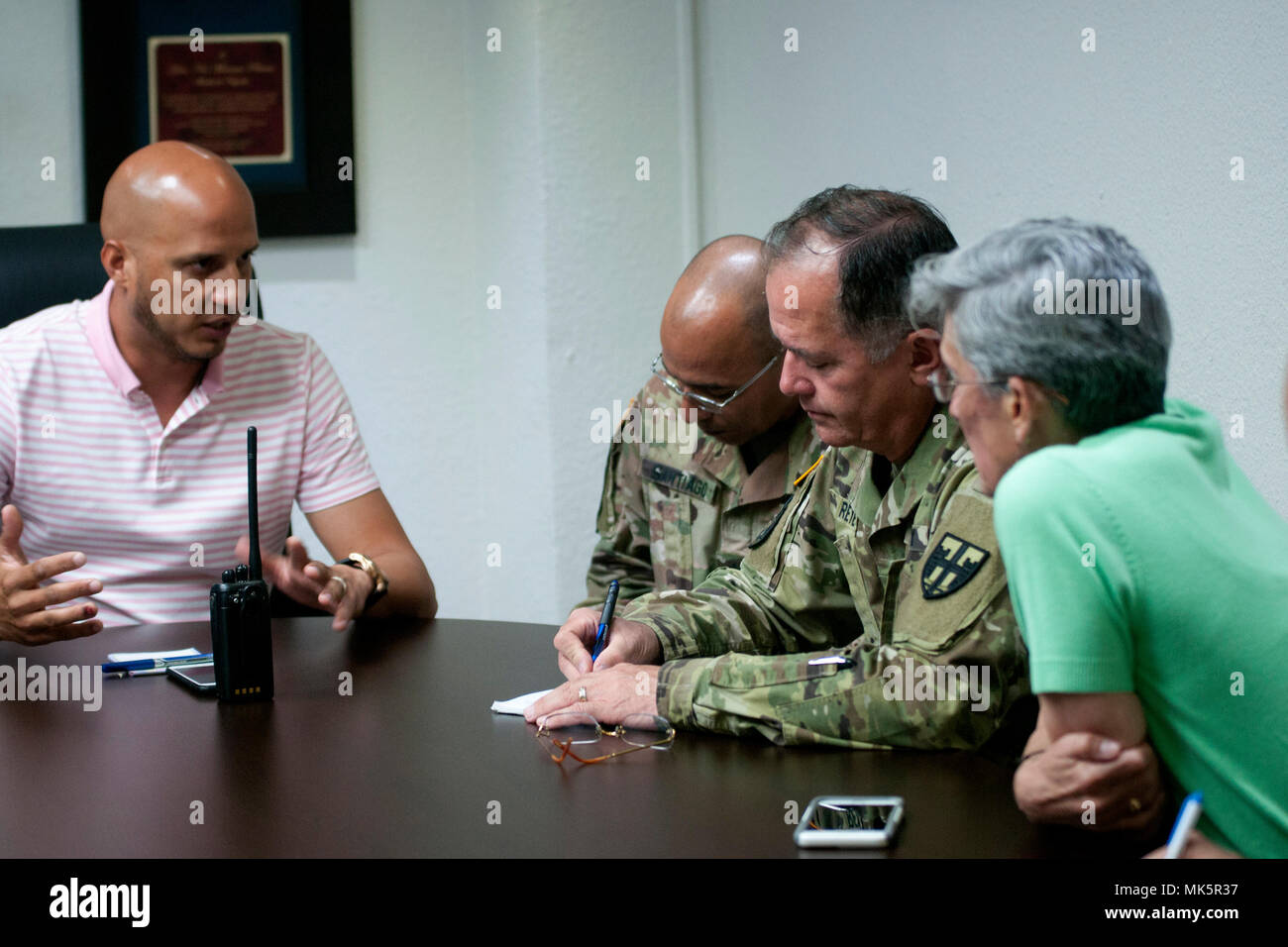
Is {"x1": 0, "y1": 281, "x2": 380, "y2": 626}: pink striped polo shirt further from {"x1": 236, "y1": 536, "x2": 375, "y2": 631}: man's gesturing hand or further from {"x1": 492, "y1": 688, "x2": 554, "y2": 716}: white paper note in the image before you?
{"x1": 492, "y1": 688, "x2": 554, "y2": 716}: white paper note

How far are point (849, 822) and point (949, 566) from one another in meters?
0.37

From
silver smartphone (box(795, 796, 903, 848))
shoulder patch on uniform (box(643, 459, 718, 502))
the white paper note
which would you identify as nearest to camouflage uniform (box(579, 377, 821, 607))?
shoulder patch on uniform (box(643, 459, 718, 502))

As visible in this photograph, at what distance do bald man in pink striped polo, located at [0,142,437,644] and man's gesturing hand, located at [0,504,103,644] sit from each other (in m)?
0.44

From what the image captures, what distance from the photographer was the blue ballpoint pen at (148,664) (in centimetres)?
183

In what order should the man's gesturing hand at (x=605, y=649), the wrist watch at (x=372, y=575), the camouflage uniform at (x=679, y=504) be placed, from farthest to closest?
the camouflage uniform at (x=679, y=504), the wrist watch at (x=372, y=575), the man's gesturing hand at (x=605, y=649)

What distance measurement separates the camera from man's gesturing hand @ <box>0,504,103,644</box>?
1.82 m

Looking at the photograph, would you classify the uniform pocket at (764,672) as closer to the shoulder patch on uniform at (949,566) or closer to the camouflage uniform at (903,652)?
the camouflage uniform at (903,652)

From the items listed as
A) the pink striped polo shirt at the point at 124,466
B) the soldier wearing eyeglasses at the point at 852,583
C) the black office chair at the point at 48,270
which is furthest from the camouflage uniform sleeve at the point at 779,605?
the black office chair at the point at 48,270

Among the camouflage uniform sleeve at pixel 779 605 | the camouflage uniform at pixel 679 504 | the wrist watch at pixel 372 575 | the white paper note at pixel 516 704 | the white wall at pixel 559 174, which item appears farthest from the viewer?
the white wall at pixel 559 174

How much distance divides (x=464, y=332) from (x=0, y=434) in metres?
1.66

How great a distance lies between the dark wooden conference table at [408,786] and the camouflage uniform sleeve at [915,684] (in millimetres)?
25

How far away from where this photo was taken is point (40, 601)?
6.11 ft

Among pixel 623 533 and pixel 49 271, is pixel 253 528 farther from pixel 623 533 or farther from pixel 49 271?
pixel 49 271
